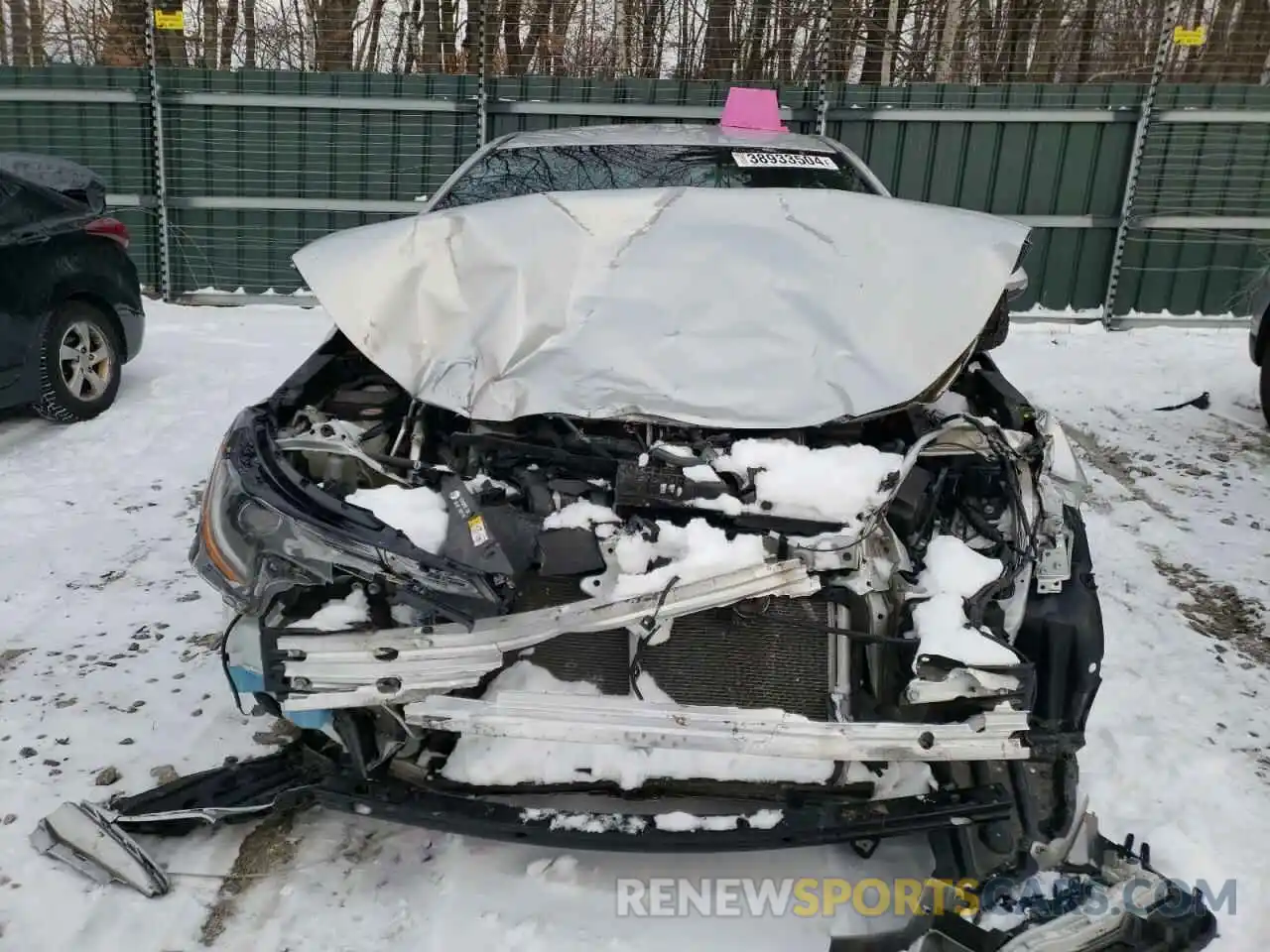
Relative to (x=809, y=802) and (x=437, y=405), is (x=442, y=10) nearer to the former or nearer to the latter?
(x=437, y=405)

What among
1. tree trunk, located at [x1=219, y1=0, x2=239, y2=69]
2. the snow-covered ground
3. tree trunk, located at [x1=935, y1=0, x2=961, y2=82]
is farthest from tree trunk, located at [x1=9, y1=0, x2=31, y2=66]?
tree trunk, located at [x1=935, y1=0, x2=961, y2=82]

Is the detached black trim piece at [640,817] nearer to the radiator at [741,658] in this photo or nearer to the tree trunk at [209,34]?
the radiator at [741,658]

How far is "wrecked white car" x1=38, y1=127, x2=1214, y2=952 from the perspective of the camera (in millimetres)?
2160

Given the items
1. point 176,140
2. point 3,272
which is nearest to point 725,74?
point 176,140

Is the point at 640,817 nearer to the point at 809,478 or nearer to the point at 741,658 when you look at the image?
the point at 741,658

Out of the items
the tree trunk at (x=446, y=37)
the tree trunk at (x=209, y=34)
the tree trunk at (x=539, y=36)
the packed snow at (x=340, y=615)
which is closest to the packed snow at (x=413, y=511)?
the packed snow at (x=340, y=615)

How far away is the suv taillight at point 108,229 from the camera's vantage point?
5.71m

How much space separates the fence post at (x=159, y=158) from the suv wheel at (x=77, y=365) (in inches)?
136

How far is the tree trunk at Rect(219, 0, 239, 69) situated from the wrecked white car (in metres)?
10.7

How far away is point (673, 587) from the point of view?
2.17m

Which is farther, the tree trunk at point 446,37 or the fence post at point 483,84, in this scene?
the tree trunk at point 446,37

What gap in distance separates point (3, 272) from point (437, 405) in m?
3.72

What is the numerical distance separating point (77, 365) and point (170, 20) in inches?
185

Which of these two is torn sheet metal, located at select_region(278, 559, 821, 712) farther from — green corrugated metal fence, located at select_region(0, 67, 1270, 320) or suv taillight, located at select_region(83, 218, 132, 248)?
green corrugated metal fence, located at select_region(0, 67, 1270, 320)
